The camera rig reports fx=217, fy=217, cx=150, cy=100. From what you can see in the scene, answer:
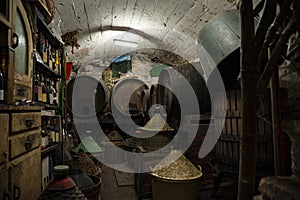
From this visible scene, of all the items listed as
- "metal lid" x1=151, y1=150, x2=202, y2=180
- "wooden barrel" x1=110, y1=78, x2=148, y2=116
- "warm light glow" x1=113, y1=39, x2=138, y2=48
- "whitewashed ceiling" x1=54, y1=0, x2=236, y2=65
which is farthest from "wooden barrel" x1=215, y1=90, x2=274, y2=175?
"warm light glow" x1=113, y1=39, x2=138, y2=48

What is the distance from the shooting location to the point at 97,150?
3359 mm

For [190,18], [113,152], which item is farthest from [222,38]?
[113,152]

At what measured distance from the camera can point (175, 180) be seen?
5.87ft

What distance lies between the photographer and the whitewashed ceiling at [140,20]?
9.55 feet

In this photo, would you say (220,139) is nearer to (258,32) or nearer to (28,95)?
(258,32)

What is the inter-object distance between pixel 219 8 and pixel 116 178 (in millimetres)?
2863

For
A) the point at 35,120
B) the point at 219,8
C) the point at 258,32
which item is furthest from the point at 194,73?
the point at 35,120

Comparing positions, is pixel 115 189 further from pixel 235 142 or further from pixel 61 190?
pixel 61 190

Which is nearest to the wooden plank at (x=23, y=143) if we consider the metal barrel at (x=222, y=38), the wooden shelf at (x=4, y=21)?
the wooden shelf at (x=4, y=21)

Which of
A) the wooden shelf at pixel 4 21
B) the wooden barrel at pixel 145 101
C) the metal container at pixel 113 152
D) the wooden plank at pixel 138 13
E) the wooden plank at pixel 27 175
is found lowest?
the metal container at pixel 113 152

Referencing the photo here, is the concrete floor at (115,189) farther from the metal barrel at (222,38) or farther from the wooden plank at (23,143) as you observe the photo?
Answer: the metal barrel at (222,38)

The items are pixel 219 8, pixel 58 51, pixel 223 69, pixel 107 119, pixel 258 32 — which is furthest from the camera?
pixel 107 119

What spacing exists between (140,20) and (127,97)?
5.82 feet

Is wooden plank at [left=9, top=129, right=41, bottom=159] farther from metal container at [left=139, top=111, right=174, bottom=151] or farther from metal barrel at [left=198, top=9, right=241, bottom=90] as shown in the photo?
metal barrel at [left=198, top=9, right=241, bottom=90]
